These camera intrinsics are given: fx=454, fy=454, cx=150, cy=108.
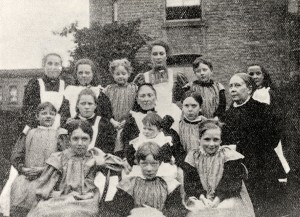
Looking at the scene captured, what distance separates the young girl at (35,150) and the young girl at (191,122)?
1.27 meters

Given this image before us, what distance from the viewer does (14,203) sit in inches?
176

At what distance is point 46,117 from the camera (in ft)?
15.7

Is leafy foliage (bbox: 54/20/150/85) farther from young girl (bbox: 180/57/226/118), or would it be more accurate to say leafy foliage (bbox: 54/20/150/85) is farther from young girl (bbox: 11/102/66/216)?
young girl (bbox: 11/102/66/216)

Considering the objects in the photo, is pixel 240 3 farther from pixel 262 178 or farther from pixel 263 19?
pixel 262 178

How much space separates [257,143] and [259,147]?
45 millimetres

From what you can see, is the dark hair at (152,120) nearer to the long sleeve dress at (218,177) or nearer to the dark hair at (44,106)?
the long sleeve dress at (218,177)

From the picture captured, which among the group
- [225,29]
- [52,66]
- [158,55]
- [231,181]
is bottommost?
[231,181]

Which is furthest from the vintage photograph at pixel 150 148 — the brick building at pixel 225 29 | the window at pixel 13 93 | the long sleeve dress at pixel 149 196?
the window at pixel 13 93

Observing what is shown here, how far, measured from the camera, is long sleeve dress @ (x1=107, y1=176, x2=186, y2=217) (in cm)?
417

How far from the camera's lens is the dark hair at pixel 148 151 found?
13.9 feet

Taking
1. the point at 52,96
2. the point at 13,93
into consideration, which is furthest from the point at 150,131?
the point at 13,93

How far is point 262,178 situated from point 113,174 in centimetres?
150

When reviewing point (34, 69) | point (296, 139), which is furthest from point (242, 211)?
point (34, 69)

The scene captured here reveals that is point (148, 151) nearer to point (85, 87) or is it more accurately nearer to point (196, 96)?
point (196, 96)
